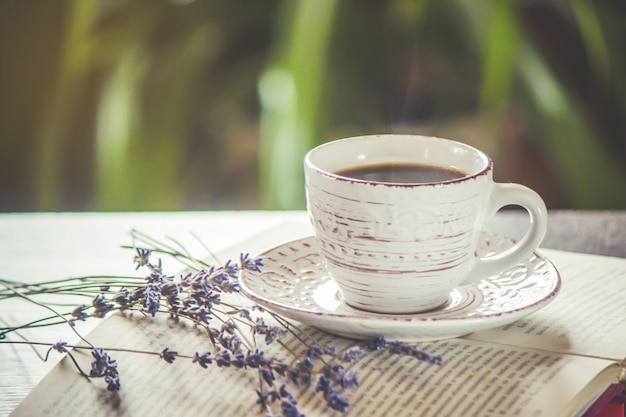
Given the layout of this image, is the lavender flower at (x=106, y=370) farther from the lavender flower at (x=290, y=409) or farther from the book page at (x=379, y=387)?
the lavender flower at (x=290, y=409)

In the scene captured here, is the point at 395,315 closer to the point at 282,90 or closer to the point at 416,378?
the point at 416,378

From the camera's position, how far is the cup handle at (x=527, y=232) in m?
0.67

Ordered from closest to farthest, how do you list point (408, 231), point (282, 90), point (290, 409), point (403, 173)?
point (290, 409)
point (408, 231)
point (403, 173)
point (282, 90)

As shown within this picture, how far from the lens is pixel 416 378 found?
1.85 feet

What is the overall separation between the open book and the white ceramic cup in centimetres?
5

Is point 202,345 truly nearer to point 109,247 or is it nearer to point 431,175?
point 431,175

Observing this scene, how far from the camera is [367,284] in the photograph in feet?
2.11

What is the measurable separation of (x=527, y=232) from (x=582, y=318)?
0.28 ft

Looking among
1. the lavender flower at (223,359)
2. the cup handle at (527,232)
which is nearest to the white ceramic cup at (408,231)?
the cup handle at (527,232)

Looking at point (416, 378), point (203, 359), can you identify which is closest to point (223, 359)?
point (203, 359)

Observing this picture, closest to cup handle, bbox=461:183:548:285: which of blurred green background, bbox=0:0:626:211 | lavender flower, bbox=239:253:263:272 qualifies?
lavender flower, bbox=239:253:263:272

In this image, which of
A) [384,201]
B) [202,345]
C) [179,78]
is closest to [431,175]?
[384,201]

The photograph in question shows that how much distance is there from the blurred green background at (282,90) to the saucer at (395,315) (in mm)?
787

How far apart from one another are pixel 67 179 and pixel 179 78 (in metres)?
0.54
